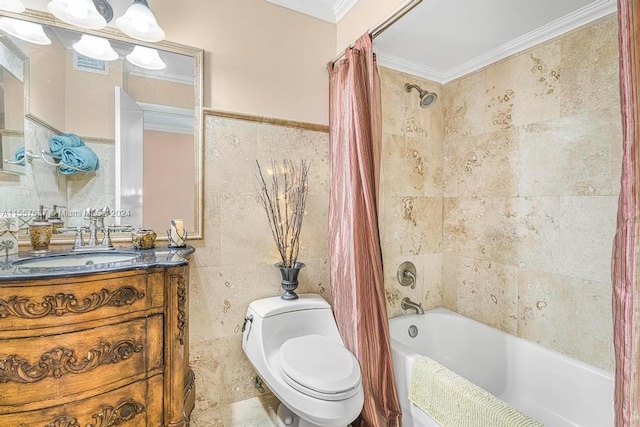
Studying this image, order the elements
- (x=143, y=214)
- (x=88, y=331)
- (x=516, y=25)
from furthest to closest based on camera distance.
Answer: (x=516, y=25)
(x=143, y=214)
(x=88, y=331)

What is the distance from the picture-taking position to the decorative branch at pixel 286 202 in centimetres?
177

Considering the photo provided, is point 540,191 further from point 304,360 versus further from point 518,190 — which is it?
point 304,360

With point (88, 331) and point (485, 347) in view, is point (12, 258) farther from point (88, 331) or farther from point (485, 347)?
point (485, 347)

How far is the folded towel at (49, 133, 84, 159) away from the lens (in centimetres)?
133

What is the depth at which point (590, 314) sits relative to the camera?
1532 mm

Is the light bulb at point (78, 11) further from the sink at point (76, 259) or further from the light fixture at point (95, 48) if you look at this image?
the sink at point (76, 259)

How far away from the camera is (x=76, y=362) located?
919 millimetres

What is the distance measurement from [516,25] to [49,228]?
261 cm

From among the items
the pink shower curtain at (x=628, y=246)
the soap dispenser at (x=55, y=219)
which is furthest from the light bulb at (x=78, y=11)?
the pink shower curtain at (x=628, y=246)

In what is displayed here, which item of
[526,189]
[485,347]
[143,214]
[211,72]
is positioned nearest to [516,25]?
[526,189]

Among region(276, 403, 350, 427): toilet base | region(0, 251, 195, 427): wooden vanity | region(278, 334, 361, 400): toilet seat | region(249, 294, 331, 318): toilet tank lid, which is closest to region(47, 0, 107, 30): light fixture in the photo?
region(0, 251, 195, 427): wooden vanity

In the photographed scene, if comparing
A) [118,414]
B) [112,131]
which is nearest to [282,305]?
[118,414]

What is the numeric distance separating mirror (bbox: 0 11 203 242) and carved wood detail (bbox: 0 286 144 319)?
572 millimetres

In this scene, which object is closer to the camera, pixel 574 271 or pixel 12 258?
pixel 12 258
